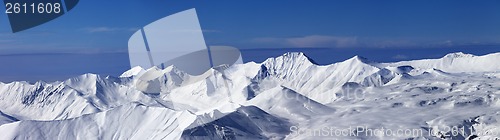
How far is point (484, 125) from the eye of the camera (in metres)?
181

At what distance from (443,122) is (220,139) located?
2630 inches

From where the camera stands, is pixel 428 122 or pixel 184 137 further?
pixel 428 122

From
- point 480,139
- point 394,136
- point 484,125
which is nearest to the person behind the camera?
point 480,139

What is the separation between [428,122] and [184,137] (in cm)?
7418

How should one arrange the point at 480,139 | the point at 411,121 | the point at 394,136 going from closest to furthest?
1. the point at 480,139
2. the point at 394,136
3. the point at 411,121

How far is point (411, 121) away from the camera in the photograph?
193375 mm

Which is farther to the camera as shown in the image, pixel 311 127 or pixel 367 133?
pixel 311 127

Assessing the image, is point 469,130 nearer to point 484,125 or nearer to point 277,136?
point 484,125

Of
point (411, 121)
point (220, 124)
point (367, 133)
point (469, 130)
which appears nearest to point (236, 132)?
point (220, 124)

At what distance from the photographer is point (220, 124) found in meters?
185

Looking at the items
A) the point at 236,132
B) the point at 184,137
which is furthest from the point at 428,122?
the point at 184,137

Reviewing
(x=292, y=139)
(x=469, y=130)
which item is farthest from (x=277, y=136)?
(x=469, y=130)

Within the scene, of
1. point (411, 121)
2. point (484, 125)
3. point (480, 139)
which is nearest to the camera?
point (480, 139)

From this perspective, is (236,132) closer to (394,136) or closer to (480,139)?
(394,136)
